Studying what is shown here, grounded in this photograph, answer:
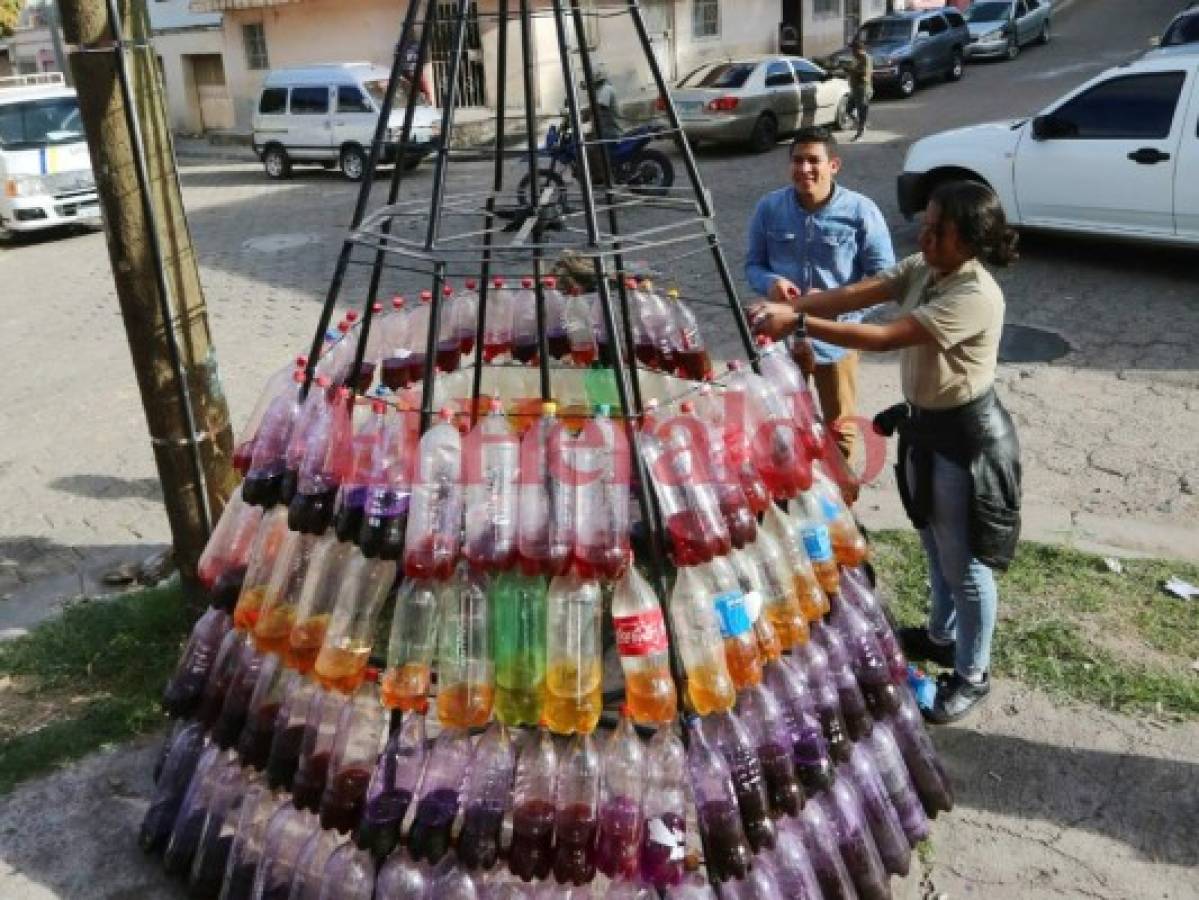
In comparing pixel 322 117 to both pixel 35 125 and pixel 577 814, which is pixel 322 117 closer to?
pixel 35 125

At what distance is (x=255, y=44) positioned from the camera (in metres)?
26.4

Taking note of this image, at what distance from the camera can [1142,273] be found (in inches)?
384

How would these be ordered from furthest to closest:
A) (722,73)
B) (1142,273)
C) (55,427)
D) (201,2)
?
(201,2), (722,73), (1142,273), (55,427)

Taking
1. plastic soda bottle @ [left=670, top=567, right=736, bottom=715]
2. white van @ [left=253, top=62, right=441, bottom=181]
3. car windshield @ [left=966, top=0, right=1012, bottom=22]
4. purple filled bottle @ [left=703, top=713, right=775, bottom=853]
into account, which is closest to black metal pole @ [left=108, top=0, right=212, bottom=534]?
plastic soda bottle @ [left=670, top=567, right=736, bottom=715]

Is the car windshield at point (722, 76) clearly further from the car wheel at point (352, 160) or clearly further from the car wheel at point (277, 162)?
the car wheel at point (277, 162)

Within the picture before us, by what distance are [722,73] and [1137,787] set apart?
16.9 metres

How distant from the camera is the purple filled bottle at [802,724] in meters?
2.98

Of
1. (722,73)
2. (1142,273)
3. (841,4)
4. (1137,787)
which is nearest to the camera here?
(1137,787)

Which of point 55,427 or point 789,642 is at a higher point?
point 789,642

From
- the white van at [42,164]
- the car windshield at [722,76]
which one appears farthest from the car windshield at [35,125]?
the car windshield at [722,76]

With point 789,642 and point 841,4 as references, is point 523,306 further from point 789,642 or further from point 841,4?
point 841,4

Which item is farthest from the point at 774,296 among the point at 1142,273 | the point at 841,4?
the point at 841,4

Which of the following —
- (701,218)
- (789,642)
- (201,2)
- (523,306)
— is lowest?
(789,642)

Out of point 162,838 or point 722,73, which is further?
point 722,73
